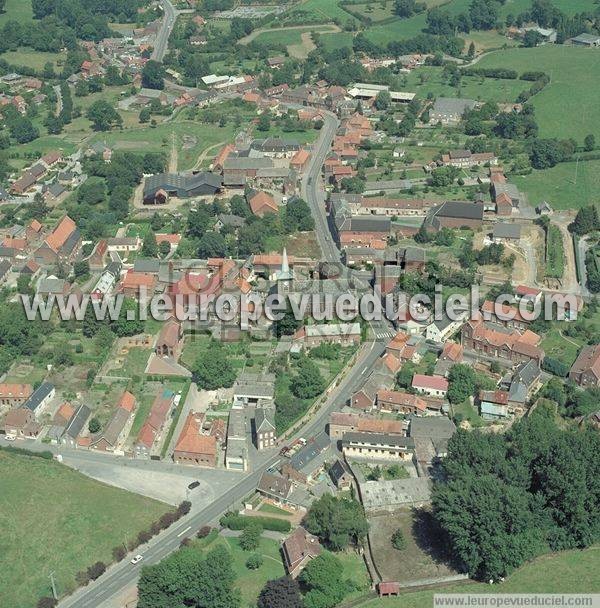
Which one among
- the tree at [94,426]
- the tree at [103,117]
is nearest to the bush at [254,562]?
the tree at [94,426]

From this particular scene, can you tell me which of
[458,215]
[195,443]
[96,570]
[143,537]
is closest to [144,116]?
[458,215]

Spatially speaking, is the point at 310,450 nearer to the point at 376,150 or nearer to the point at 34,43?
the point at 376,150

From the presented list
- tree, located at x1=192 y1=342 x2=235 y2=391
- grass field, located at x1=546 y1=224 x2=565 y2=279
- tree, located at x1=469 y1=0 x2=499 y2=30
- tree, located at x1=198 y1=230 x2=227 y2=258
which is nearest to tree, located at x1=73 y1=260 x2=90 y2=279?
tree, located at x1=198 y1=230 x2=227 y2=258

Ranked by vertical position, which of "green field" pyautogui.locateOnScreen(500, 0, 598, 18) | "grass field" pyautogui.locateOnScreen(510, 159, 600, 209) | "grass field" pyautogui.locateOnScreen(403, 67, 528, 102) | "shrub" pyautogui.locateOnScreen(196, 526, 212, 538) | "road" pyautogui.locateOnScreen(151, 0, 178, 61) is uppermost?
"shrub" pyautogui.locateOnScreen(196, 526, 212, 538)

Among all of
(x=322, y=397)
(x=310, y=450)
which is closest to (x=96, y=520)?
(x=310, y=450)

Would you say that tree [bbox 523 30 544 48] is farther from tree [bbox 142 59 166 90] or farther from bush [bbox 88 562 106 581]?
bush [bbox 88 562 106 581]

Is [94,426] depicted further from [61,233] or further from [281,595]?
[61,233]

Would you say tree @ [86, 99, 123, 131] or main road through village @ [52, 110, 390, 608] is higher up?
main road through village @ [52, 110, 390, 608]

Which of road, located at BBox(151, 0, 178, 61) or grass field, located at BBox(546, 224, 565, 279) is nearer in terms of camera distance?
grass field, located at BBox(546, 224, 565, 279)
